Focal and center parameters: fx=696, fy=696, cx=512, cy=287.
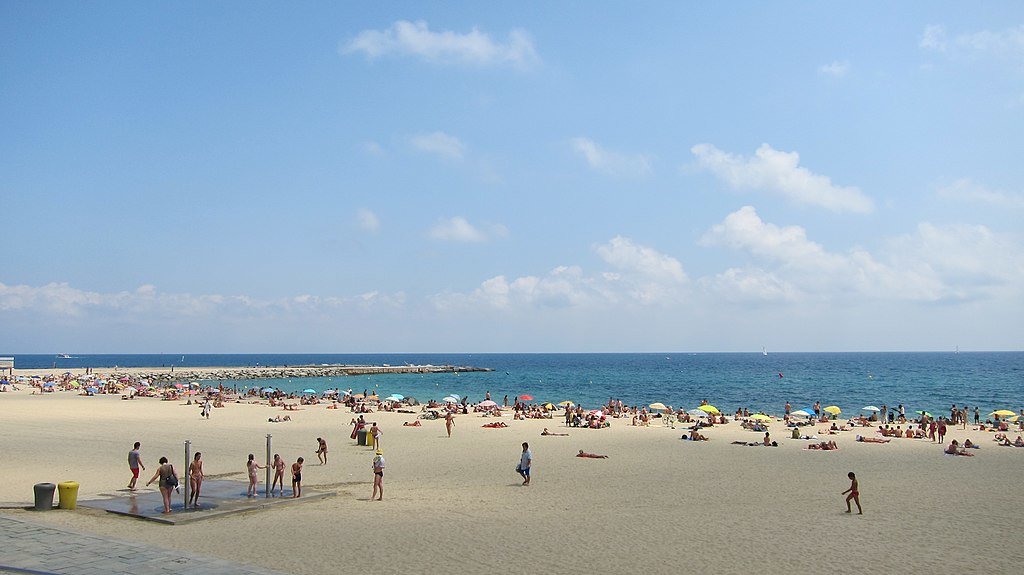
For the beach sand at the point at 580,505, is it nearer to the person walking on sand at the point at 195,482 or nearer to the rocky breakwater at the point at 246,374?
the person walking on sand at the point at 195,482

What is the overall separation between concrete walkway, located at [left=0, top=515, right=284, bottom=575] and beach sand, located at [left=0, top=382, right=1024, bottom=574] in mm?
749

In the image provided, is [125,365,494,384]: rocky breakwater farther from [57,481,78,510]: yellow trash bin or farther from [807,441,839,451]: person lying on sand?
[807,441,839,451]: person lying on sand

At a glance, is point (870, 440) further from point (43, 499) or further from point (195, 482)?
point (43, 499)

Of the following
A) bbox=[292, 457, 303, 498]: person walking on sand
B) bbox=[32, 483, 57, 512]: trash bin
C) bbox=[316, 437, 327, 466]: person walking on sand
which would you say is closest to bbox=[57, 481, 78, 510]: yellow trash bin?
bbox=[32, 483, 57, 512]: trash bin

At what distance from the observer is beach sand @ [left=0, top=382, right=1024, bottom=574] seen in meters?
12.1

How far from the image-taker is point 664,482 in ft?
65.2

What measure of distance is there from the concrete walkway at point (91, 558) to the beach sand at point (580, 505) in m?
0.75

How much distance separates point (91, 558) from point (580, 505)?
33.2ft

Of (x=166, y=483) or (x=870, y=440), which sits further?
(x=870, y=440)

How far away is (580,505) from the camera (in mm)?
16656

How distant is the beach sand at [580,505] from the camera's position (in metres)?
12.1

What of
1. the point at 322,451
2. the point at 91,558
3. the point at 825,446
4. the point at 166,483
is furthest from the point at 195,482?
the point at 825,446

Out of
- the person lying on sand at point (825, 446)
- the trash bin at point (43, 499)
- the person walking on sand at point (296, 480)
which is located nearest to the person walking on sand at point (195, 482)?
the person walking on sand at point (296, 480)

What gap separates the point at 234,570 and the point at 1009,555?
13.2m
